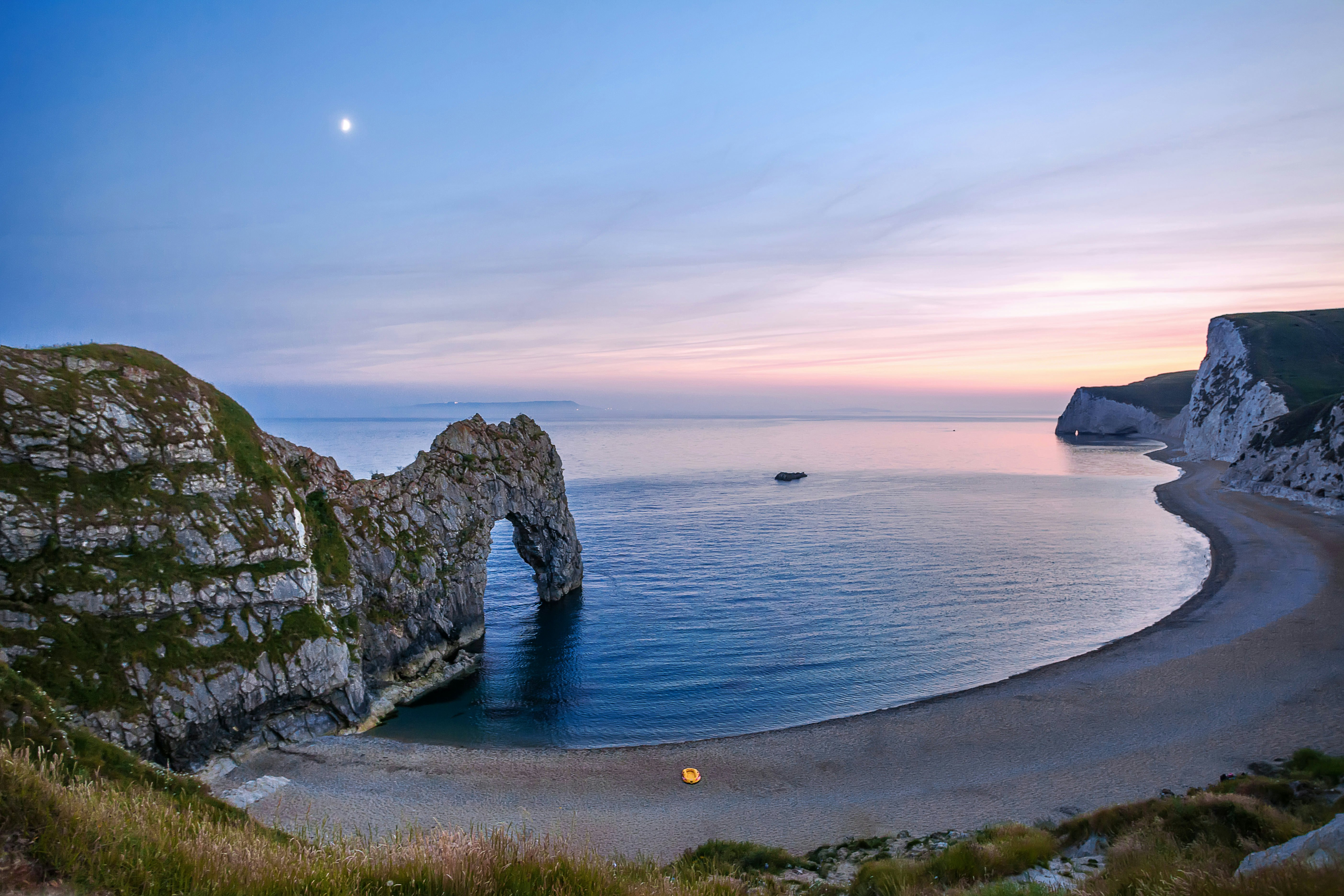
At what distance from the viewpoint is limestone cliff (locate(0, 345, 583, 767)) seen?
22141 millimetres

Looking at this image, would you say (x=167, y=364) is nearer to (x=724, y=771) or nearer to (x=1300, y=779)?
(x=724, y=771)

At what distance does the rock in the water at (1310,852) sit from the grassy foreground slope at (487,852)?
48 centimetres

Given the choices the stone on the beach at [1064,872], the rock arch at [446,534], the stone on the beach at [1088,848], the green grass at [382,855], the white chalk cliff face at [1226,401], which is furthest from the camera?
the white chalk cliff face at [1226,401]

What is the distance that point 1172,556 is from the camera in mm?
61250

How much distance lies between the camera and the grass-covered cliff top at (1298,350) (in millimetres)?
103250

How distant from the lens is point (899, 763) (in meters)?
26.5

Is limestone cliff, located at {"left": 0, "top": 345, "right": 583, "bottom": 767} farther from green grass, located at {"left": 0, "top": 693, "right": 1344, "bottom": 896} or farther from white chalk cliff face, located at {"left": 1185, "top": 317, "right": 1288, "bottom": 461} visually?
white chalk cliff face, located at {"left": 1185, "top": 317, "right": 1288, "bottom": 461}

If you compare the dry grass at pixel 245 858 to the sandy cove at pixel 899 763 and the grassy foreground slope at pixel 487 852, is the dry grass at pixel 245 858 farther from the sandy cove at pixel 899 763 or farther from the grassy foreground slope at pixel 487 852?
the sandy cove at pixel 899 763

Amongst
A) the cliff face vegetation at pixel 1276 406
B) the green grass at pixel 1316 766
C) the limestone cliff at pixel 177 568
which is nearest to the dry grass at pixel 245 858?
the limestone cliff at pixel 177 568

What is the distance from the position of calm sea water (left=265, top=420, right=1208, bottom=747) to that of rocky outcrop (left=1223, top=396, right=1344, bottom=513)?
12.3 m

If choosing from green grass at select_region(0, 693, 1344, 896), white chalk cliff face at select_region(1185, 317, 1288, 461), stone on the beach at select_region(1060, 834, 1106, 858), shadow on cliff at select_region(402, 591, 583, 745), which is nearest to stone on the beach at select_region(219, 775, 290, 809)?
shadow on cliff at select_region(402, 591, 583, 745)

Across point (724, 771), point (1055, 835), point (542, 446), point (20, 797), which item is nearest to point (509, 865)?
point (20, 797)

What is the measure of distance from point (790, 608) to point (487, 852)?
135 feet

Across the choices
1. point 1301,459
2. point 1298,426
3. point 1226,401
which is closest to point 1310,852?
point 1301,459
